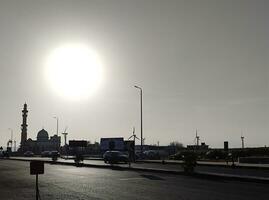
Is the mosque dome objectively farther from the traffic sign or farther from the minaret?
the traffic sign

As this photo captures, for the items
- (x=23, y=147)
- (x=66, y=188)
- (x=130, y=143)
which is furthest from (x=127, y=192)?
(x=23, y=147)

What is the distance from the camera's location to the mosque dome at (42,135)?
18812 cm

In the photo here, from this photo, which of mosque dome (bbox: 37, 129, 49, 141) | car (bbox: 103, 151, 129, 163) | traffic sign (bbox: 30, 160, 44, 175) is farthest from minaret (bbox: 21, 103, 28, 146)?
traffic sign (bbox: 30, 160, 44, 175)

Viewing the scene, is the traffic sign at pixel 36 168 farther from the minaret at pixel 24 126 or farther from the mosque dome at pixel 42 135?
the mosque dome at pixel 42 135

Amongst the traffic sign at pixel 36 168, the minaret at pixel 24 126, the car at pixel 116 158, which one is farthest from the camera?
the minaret at pixel 24 126

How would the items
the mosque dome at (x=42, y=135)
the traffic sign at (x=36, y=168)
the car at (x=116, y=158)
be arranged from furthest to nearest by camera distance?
the mosque dome at (x=42, y=135), the car at (x=116, y=158), the traffic sign at (x=36, y=168)

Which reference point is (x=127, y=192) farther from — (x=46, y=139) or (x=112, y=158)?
(x=46, y=139)

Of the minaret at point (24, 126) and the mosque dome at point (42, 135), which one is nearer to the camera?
the minaret at point (24, 126)

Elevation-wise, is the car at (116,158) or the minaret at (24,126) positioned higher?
the minaret at (24,126)

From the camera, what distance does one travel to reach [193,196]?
55.5 ft

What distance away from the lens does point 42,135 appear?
622ft

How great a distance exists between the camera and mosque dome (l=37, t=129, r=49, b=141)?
18812 centimetres

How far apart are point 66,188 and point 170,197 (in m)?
6.21

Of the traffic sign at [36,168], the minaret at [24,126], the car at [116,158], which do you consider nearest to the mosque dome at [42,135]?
the minaret at [24,126]
